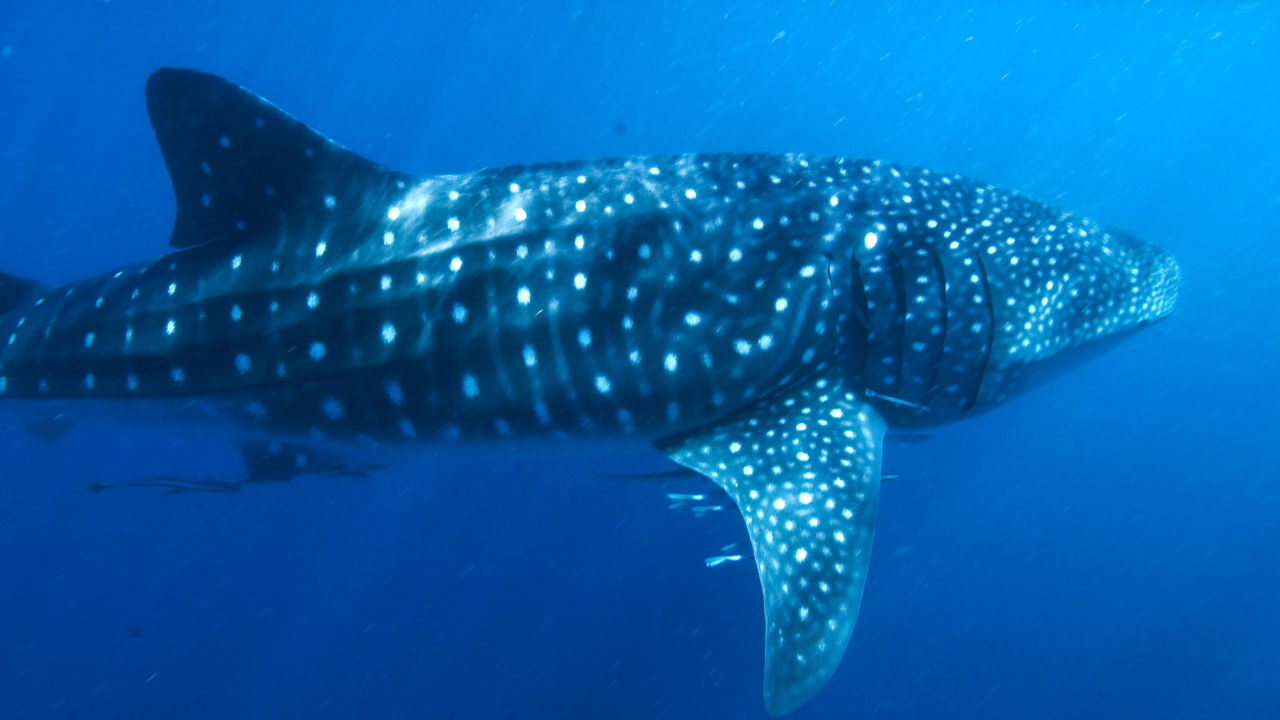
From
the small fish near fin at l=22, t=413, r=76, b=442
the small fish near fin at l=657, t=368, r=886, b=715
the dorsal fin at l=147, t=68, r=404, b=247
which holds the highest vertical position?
the dorsal fin at l=147, t=68, r=404, b=247

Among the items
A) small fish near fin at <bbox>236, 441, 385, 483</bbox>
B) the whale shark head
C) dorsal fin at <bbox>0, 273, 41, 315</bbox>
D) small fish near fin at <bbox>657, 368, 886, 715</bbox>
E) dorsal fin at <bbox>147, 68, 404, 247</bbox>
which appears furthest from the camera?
small fish near fin at <bbox>236, 441, 385, 483</bbox>

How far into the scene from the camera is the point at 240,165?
3.93 metres

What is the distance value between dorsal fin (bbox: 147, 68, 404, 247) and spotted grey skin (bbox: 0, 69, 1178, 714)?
12 millimetres

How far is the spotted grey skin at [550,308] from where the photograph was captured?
3.93 m

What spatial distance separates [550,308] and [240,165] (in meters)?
1.84

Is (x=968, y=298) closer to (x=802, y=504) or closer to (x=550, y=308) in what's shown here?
(x=802, y=504)

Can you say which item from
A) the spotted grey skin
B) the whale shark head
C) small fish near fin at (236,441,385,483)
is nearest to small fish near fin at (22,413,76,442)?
the spotted grey skin

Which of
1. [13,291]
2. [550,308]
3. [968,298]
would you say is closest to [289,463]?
[13,291]

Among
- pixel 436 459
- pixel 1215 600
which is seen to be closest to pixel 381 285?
pixel 436 459

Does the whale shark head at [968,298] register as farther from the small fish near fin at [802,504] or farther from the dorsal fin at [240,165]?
the dorsal fin at [240,165]

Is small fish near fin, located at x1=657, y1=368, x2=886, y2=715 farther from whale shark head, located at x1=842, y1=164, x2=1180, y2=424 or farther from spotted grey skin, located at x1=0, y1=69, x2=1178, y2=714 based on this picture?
whale shark head, located at x1=842, y1=164, x2=1180, y2=424

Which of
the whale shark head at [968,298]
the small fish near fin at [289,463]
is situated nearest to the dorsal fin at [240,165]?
the small fish near fin at [289,463]

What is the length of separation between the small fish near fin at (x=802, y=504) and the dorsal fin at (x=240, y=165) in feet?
7.81

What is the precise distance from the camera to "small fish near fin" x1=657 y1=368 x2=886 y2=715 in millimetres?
3127
